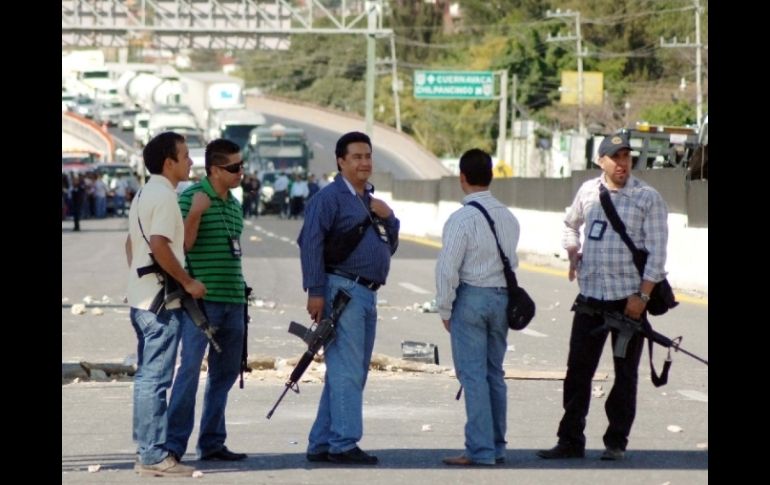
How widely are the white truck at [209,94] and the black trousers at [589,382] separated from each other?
72536 mm

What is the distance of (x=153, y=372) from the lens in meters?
9.36

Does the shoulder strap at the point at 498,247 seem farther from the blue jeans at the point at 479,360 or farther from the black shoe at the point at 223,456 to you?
the black shoe at the point at 223,456

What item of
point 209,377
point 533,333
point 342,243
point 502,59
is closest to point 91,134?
point 502,59

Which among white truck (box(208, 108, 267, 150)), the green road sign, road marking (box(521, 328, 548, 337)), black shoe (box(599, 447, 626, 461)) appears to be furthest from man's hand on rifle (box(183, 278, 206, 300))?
white truck (box(208, 108, 267, 150))

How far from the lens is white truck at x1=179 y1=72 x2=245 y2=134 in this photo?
281 ft

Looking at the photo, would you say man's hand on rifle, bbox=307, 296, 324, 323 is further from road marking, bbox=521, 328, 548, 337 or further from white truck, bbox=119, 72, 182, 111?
white truck, bbox=119, 72, 182, 111

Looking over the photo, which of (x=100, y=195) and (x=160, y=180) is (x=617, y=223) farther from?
(x=100, y=195)

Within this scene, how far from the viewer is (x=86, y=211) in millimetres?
67562

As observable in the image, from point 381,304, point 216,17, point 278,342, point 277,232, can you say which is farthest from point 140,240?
point 216,17

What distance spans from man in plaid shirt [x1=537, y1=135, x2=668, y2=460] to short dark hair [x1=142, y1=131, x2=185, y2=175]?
7.89 ft

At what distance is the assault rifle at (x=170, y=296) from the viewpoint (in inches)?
368
